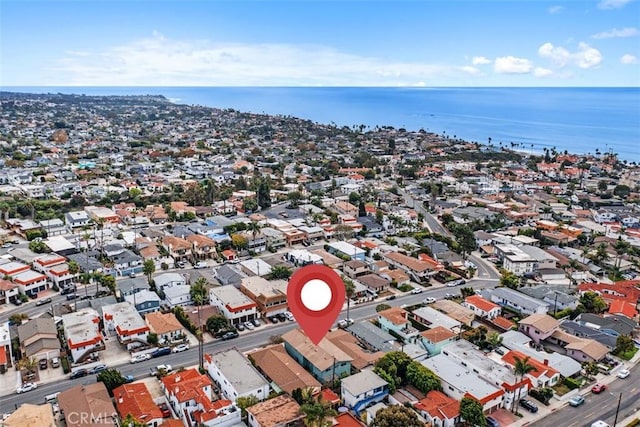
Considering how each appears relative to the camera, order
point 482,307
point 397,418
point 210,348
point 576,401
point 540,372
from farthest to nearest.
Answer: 1. point 482,307
2. point 210,348
3. point 540,372
4. point 576,401
5. point 397,418

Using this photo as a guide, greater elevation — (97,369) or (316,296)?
(316,296)

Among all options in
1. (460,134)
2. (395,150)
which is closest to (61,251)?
(395,150)

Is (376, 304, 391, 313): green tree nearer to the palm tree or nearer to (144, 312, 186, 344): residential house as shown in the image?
the palm tree

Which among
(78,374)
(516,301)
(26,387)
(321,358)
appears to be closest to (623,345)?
(516,301)

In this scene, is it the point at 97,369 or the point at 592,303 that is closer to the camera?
the point at 97,369

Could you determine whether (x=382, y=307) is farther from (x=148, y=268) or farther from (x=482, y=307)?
(x=148, y=268)

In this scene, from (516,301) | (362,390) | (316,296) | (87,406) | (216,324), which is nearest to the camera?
(316,296)

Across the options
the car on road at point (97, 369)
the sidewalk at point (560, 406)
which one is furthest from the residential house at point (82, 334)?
the sidewalk at point (560, 406)

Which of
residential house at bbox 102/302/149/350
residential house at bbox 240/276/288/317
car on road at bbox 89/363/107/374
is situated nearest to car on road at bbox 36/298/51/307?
residential house at bbox 102/302/149/350
